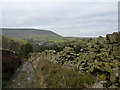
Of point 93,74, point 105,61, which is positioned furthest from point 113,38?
point 93,74

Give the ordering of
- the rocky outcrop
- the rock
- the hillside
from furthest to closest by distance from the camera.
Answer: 1. the rock
2. the rocky outcrop
3. the hillside

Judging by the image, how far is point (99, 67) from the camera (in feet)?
39.5

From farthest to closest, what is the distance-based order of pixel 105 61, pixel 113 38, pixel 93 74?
pixel 113 38 < pixel 93 74 < pixel 105 61

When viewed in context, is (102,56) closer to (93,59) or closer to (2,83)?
(93,59)

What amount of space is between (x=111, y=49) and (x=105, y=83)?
421 centimetres

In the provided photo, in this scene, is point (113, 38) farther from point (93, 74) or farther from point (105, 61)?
point (93, 74)

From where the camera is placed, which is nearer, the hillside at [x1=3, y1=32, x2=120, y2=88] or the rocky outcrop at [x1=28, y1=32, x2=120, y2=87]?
the hillside at [x1=3, y1=32, x2=120, y2=88]

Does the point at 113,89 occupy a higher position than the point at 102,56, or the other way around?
the point at 102,56

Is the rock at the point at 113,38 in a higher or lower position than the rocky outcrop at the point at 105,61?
higher

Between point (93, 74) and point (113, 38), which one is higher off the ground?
point (113, 38)

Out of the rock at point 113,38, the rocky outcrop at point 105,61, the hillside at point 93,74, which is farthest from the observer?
the rock at point 113,38

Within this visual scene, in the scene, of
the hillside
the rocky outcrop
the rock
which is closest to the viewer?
the hillside

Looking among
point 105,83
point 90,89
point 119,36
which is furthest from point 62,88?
point 119,36

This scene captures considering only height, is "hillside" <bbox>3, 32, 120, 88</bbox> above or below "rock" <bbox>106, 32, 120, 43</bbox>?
below
